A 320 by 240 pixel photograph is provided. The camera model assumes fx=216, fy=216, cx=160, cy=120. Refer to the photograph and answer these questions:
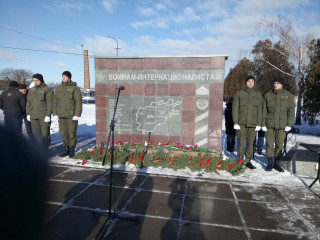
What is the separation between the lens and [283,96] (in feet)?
15.4

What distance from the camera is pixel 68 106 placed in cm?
531

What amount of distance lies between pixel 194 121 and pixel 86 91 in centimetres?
3172

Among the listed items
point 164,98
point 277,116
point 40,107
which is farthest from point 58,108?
point 277,116

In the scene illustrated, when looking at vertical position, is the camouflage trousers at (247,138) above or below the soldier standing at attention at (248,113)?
below

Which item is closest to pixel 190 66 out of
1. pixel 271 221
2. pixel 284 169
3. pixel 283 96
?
pixel 283 96

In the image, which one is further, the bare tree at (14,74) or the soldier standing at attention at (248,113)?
the bare tree at (14,74)

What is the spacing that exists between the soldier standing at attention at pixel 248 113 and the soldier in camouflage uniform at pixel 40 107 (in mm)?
4584

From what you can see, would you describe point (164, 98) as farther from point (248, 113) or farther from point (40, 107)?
point (40, 107)

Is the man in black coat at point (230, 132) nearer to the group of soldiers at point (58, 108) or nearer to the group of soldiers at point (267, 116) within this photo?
the group of soldiers at point (267, 116)

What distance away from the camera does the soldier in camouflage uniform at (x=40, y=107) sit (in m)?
5.45

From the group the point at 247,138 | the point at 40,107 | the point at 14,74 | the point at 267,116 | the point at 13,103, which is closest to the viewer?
the point at 267,116

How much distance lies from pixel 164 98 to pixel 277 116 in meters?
2.68

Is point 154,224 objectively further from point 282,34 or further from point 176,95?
point 282,34

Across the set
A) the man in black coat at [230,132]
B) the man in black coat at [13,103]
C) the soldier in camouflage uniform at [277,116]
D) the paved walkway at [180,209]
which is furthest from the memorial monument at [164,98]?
the man in black coat at [13,103]
